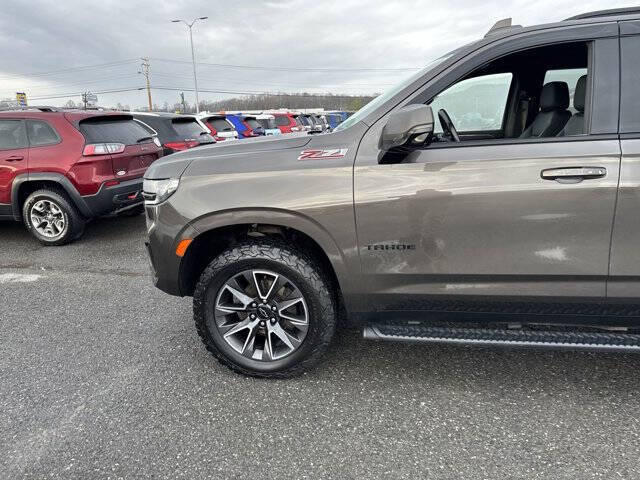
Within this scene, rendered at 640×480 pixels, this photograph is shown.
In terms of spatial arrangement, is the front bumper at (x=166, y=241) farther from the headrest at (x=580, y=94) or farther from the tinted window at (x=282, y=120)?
the tinted window at (x=282, y=120)

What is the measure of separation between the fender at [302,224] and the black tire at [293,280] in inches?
5.5

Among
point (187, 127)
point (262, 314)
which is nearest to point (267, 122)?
point (187, 127)

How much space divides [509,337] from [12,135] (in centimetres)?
617

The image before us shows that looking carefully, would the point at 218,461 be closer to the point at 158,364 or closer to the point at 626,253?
the point at 158,364

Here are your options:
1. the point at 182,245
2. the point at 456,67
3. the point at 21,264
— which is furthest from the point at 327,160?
the point at 21,264

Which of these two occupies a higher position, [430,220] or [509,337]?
[430,220]

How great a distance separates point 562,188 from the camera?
2.07 metres

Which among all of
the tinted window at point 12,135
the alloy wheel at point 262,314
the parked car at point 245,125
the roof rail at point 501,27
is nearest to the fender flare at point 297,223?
the alloy wheel at point 262,314

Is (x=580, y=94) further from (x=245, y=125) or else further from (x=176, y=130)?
(x=245, y=125)

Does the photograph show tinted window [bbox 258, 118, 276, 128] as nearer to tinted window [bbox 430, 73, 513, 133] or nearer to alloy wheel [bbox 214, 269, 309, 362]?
tinted window [bbox 430, 73, 513, 133]

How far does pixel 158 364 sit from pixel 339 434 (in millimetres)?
1356

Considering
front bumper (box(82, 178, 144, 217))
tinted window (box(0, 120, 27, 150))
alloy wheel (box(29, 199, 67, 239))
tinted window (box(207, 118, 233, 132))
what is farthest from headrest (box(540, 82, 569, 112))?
tinted window (box(207, 118, 233, 132))

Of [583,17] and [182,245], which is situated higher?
[583,17]

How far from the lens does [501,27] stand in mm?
2377
